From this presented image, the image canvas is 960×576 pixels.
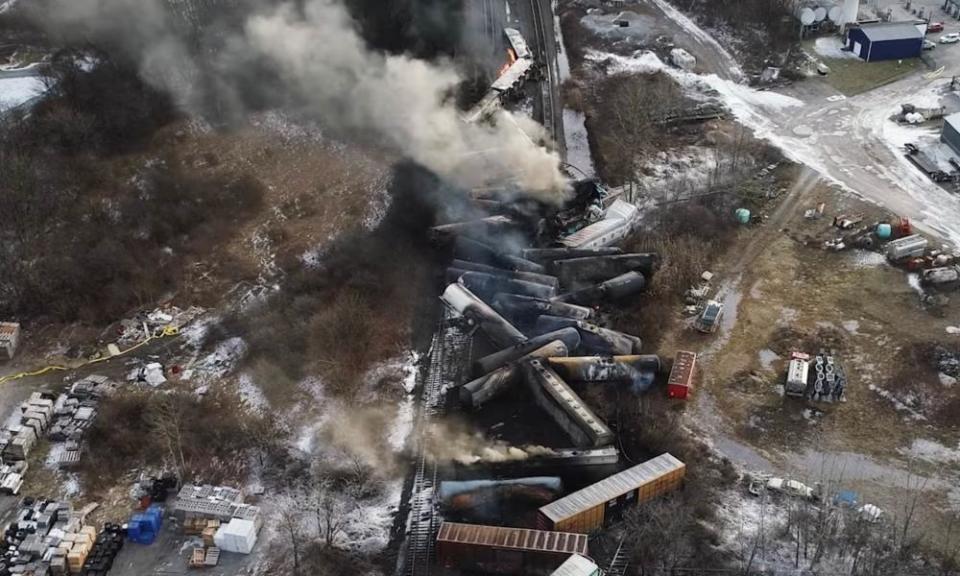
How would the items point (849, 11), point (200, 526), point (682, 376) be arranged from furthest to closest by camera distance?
point (849, 11)
point (682, 376)
point (200, 526)

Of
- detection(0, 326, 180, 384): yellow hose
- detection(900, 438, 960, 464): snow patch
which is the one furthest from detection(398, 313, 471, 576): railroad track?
detection(900, 438, 960, 464): snow patch

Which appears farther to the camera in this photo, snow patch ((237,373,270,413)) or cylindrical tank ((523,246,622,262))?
cylindrical tank ((523,246,622,262))

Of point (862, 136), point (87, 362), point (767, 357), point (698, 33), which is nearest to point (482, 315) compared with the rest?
point (767, 357)

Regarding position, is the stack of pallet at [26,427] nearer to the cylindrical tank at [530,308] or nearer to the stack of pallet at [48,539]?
the stack of pallet at [48,539]

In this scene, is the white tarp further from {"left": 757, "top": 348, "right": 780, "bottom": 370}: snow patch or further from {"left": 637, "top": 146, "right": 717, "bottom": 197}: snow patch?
{"left": 637, "top": 146, "right": 717, "bottom": 197}: snow patch

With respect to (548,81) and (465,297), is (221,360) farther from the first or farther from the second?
(548,81)

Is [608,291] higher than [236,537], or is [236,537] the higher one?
[608,291]

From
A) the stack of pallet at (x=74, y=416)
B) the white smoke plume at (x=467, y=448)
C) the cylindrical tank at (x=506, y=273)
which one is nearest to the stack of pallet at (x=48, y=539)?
the stack of pallet at (x=74, y=416)
